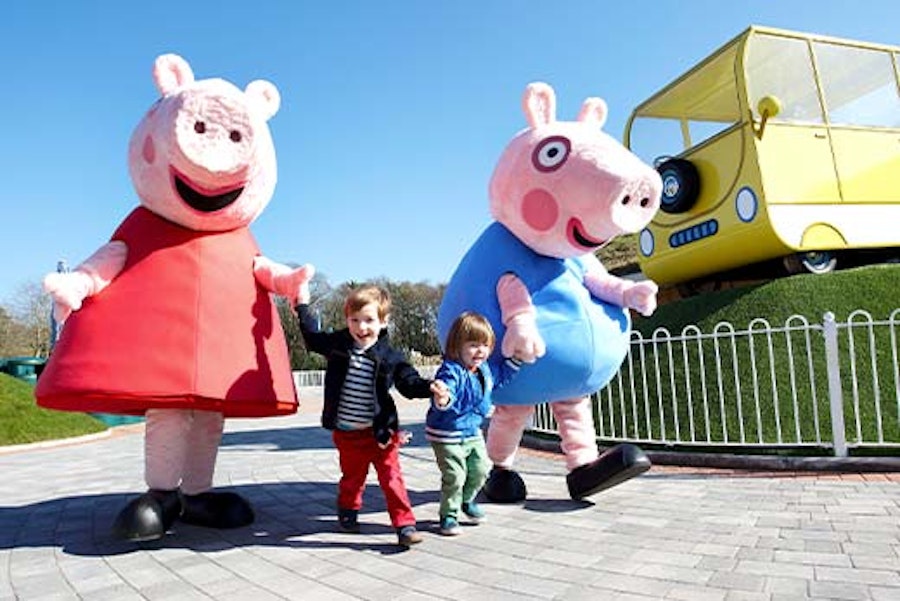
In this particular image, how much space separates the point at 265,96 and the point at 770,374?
214 inches

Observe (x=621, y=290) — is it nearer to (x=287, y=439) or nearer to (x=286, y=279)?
(x=286, y=279)

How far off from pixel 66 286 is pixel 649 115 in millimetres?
8041

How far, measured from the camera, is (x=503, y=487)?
490cm

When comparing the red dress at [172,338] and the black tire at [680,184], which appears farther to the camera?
the black tire at [680,184]

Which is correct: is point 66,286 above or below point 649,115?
below

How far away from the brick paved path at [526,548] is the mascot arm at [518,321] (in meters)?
1.02

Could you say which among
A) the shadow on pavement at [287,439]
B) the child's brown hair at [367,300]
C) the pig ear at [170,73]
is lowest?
the shadow on pavement at [287,439]

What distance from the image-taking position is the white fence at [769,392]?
5.94 metres

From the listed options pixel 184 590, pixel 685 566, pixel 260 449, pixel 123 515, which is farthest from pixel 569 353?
Result: pixel 260 449

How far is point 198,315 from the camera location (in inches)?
156

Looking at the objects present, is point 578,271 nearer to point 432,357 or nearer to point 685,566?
point 685,566

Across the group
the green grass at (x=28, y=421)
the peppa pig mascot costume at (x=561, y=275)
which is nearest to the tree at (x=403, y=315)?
the green grass at (x=28, y=421)

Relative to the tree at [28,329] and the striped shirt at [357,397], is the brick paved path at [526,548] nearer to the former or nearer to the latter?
the striped shirt at [357,397]

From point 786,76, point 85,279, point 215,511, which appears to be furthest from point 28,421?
point 786,76
